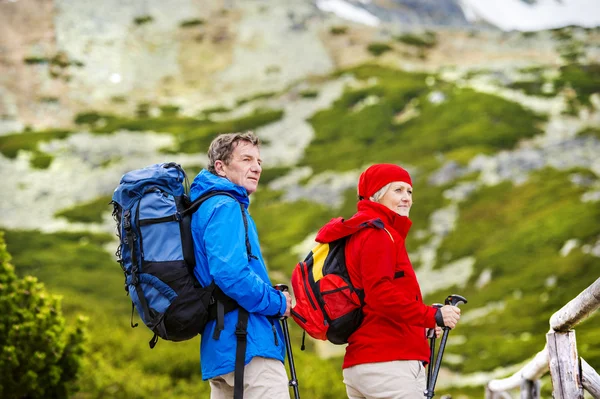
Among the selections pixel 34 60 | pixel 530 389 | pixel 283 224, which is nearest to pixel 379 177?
pixel 530 389

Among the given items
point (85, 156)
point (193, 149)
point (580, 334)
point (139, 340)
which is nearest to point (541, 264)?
point (580, 334)

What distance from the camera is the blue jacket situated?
18.6 feet

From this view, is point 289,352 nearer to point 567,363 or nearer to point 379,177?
point 379,177

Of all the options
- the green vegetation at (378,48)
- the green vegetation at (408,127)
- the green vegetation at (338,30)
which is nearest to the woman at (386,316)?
the green vegetation at (408,127)

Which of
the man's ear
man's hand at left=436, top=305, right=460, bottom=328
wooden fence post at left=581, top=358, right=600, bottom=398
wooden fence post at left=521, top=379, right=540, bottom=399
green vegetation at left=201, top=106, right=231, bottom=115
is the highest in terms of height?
green vegetation at left=201, top=106, right=231, bottom=115

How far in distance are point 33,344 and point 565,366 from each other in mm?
9255

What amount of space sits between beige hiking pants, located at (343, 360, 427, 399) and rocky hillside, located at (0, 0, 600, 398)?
A: 1109 centimetres

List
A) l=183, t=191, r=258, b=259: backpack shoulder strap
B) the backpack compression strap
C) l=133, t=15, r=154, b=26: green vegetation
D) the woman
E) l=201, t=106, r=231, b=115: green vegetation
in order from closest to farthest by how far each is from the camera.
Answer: the backpack compression strap → the woman → l=183, t=191, r=258, b=259: backpack shoulder strap → l=201, t=106, r=231, b=115: green vegetation → l=133, t=15, r=154, b=26: green vegetation

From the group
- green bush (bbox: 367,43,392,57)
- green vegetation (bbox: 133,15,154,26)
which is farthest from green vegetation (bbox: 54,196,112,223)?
green vegetation (bbox: 133,15,154,26)

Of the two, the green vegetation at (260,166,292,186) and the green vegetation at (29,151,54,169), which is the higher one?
the green vegetation at (29,151,54,169)

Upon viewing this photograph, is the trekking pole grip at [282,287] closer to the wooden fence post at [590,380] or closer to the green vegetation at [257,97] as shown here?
the wooden fence post at [590,380]

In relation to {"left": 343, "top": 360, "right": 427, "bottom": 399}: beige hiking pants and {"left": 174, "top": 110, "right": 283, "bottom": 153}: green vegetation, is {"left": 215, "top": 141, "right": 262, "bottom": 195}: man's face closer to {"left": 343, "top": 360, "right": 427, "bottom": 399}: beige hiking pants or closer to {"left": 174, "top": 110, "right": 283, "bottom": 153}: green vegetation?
{"left": 343, "top": 360, "right": 427, "bottom": 399}: beige hiking pants

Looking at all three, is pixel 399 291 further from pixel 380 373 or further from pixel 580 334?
pixel 580 334

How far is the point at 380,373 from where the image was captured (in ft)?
18.9
